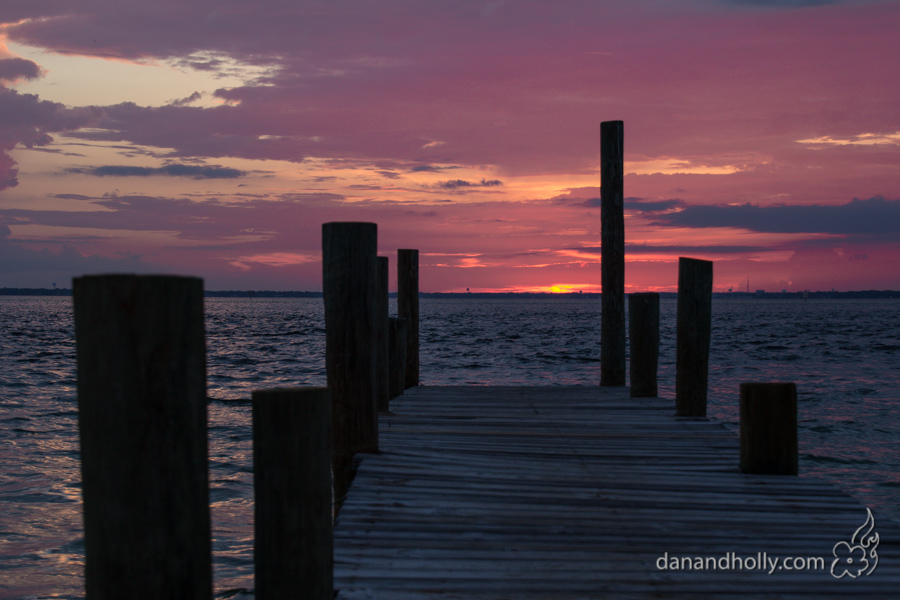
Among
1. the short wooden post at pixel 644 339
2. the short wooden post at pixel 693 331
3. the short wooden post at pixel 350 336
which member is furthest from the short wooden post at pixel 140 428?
the short wooden post at pixel 644 339

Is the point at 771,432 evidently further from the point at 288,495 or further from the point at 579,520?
the point at 288,495

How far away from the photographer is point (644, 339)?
23.5 ft

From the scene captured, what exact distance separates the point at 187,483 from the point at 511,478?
8.77 feet

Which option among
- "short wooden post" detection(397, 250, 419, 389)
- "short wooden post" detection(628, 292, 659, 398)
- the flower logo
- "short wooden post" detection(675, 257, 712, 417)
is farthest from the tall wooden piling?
the flower logo

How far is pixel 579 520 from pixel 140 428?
2.47 metres

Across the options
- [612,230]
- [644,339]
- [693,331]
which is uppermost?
[612,230]

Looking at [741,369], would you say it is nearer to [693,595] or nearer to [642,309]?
[642,309]

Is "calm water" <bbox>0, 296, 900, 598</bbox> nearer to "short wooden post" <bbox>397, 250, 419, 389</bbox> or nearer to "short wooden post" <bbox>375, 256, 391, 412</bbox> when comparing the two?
"short wooden post" <bbox>375, 256, 391, 412</bbox>

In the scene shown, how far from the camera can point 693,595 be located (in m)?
2.90

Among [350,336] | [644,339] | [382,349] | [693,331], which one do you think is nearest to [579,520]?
[350,336]

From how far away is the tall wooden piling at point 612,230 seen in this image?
8289 millimetres

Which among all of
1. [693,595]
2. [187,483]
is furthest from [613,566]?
[187,483]

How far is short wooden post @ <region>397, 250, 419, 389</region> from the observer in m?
8.65

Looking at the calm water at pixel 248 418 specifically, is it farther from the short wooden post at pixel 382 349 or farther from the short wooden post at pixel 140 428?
the short wooden post at pixel 140 428
